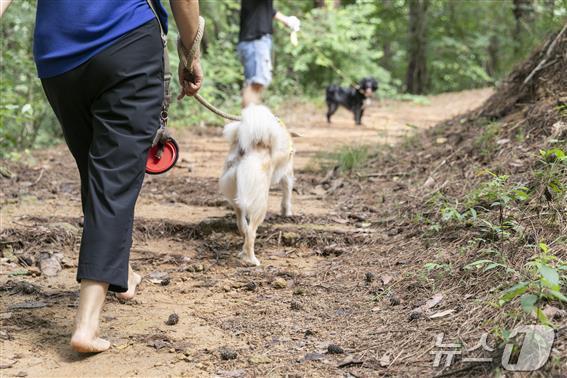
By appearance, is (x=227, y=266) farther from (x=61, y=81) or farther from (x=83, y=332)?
(x=61, y=81)

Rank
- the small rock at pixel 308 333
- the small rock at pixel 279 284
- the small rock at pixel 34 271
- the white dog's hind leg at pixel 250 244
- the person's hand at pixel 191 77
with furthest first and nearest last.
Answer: the white dog's hind leg at pixel 250 244, the small rock at pixel 34 271, the small rock at pixel 279 284, the person's hand at pixel 191 77, the small rock at pixel 308 333

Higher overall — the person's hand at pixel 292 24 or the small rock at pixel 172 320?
the person's hand at pixel 292 24

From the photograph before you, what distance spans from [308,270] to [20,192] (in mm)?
2875

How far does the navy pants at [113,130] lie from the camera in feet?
8.18

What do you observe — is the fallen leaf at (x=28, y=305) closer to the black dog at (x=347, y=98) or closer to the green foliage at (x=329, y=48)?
the black dog at (x=347, y=98)

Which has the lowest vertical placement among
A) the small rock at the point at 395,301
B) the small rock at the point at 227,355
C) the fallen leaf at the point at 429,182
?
the small rock at the point at 227,355

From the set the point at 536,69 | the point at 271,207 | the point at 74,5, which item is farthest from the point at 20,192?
the point at 536,69

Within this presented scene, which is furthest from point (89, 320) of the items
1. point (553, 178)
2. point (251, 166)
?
point (553, 178)

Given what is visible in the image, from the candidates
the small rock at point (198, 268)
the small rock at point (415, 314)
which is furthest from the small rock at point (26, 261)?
the small rock at point (415, 314)

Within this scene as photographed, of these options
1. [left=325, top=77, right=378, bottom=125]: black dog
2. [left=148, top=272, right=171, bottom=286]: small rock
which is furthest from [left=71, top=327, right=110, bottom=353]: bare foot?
[left=325, top=77, right=378, bottom=125]: black dog

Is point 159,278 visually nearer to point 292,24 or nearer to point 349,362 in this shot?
point 349,362

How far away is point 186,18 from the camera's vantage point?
8.78 feet

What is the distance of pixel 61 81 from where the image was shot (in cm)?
253

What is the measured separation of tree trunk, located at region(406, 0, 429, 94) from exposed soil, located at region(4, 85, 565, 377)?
636 inches
